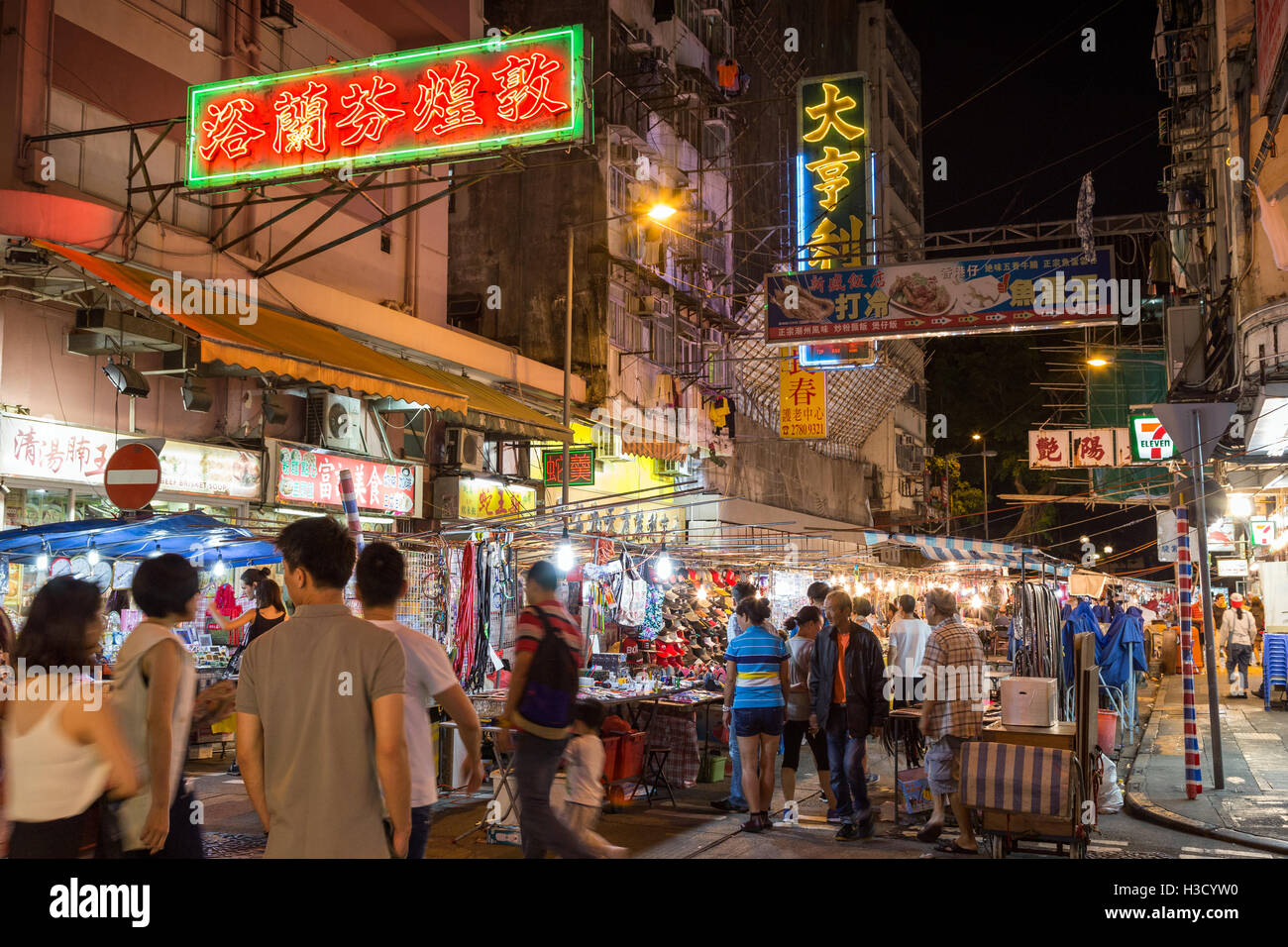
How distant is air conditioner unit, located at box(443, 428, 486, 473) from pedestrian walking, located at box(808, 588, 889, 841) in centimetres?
1016

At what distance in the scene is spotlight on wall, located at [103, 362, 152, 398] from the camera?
12.8 m

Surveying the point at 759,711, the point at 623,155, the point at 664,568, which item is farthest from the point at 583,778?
the point at 623,155

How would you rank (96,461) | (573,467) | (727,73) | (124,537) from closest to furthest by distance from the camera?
(124,537) < (96,461) < (573,467) < (727,73)

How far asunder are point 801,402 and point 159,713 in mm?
24255

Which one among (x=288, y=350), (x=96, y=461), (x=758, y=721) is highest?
(x=288, y=350)

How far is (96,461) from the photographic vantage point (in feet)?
42.1

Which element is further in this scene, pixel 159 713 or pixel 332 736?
pixel 159 713

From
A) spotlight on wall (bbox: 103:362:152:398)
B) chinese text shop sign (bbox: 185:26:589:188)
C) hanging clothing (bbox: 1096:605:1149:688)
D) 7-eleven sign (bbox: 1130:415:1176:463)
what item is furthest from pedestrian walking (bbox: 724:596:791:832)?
7-eleven sign (bbox: 1130:415:1176:463)

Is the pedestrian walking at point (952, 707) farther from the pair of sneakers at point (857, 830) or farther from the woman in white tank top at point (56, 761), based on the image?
the woman in white tank top at point (56, 761)

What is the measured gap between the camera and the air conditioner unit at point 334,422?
16469 mm

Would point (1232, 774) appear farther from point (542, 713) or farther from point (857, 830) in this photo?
point (542, 713)

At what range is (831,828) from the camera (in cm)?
1032

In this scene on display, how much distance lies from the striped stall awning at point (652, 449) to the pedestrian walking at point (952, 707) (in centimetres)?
1388
